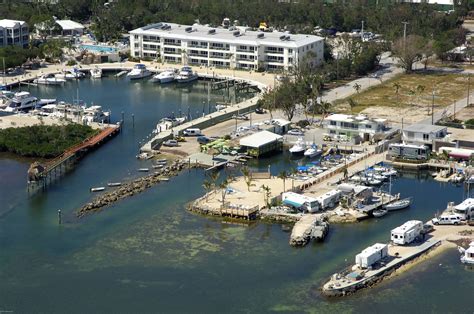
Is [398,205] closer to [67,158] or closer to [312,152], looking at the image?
[312,152]

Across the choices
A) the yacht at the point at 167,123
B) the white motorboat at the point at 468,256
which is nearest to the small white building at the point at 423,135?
the yacht at the point at 167,123

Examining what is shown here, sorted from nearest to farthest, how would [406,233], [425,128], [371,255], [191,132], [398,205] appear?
[371,255], [406,233], [398,205], [425,128], [191,132]

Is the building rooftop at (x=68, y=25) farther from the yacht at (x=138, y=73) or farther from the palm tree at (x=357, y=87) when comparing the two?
the palm tree at (x=357, y=87)

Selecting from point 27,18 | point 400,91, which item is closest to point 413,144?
point 400,91

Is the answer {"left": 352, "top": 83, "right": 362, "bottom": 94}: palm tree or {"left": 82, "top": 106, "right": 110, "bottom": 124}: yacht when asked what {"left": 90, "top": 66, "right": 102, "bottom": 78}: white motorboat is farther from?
{"left": 352, "top": 83, "right": 362, "bottom": 94}: palm tree

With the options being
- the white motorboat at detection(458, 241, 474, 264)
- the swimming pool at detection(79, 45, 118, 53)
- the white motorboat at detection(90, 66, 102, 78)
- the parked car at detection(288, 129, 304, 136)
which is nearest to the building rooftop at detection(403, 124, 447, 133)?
the parked car at detection(288, 129, 304, 136)

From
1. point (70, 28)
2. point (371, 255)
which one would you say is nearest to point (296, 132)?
point (371, 255)

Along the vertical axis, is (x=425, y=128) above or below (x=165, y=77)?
below
